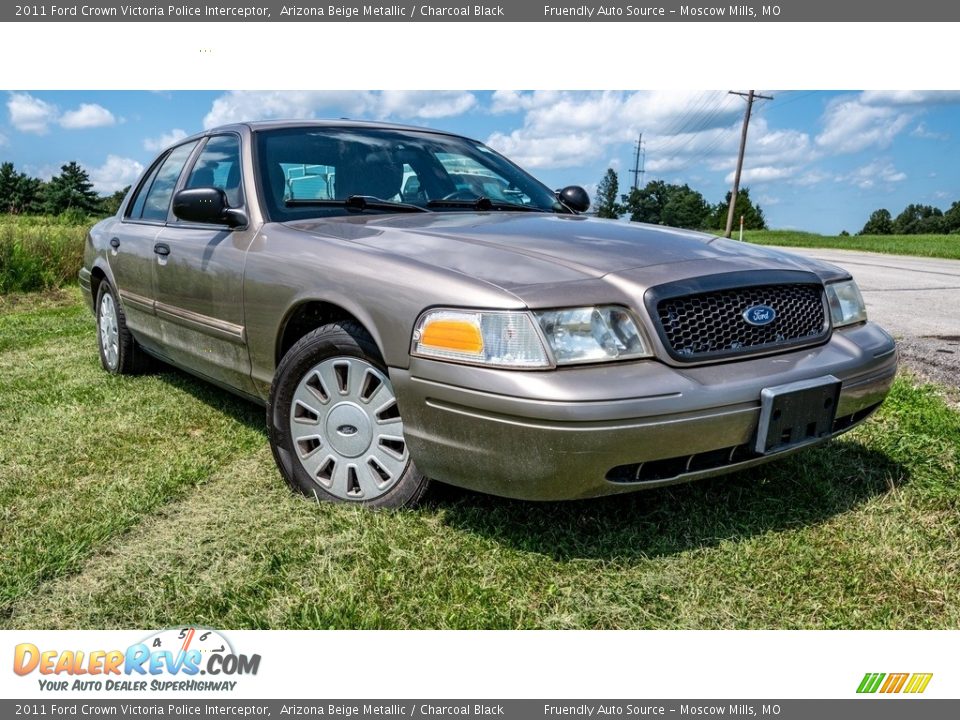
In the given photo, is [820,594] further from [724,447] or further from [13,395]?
[13,395]

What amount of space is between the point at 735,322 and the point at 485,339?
34.2 inches

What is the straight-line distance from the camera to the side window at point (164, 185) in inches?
185

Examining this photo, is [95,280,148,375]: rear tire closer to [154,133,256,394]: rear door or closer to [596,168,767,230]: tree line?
[154,133,256,394]: rear door

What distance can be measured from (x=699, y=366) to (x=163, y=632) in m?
1.79

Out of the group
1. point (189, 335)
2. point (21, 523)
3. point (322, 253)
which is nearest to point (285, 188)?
point (322, 253)

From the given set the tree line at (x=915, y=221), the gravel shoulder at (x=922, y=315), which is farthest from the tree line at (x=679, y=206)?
the gravel shoulder at (x=922, y=315)

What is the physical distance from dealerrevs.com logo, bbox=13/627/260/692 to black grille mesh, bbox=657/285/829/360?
62.0 inches

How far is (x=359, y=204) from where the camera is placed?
142 inches

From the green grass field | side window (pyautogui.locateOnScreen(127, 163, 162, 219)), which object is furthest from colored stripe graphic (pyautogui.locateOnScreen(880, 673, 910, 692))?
the green grass field

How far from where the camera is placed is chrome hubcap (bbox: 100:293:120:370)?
545 centimetres

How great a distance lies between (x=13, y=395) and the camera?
16.9ft

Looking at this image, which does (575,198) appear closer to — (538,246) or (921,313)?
(538,246)

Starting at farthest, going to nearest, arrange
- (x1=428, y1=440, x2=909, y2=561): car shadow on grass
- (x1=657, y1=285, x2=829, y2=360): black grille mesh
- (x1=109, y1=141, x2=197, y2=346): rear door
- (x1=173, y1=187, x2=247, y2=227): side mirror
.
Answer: (x1=109, y1=141, x2=197, y2=346): rear door
(x1=173, y1=187, x2=247, y2=227): side mirror
(x1=428, y1=440, x2=909, y2=561): car shadow on grass
(x1=657, y1=285, x2=829, y2=360): black grille mesh

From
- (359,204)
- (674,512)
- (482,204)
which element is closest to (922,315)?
(482,204)
